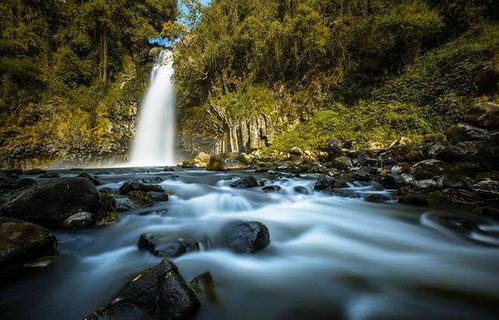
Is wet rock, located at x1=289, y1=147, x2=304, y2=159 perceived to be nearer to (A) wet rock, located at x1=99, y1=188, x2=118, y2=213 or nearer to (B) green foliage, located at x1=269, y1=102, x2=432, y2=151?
(B) green foliage, located at x1=269, y1=102, x2=432, y2=151

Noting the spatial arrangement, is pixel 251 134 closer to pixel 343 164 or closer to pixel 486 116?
pixel 343 164

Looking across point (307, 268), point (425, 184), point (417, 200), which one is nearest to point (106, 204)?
point (307, 268)

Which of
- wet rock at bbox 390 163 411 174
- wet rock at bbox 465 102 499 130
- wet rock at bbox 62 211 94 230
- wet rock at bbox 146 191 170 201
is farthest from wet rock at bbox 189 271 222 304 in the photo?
wet rock at bbox 465 102 499 130

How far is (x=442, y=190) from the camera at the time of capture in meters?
5.94

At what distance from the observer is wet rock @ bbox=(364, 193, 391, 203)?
6.02 m

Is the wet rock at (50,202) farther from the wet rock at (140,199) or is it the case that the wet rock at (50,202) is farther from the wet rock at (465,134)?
the wet rock at (465,134)

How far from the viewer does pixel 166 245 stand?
3.30 m

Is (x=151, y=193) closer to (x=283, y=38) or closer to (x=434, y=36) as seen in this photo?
(x=283, y=38)

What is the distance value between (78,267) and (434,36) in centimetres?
1931

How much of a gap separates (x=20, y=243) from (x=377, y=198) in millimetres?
6257

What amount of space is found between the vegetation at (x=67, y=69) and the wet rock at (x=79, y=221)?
18310 millimetres

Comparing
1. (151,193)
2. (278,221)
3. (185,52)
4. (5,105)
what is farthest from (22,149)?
(278,221)

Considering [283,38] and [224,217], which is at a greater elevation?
[283,38]

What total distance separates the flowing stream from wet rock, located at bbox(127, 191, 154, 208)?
0.41m
